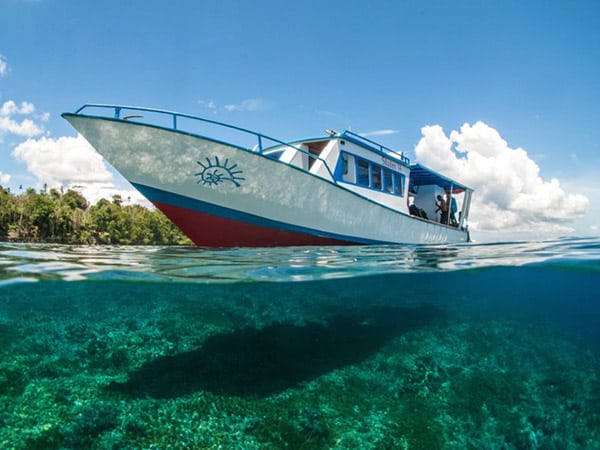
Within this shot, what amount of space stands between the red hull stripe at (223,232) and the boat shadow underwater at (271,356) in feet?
7.28

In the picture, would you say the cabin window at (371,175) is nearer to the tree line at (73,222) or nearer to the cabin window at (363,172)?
the cabin window at (363,172)

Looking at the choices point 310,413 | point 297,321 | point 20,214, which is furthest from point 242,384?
point 20,214

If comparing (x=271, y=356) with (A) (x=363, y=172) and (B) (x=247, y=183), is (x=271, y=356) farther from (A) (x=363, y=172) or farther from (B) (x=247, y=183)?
(A) (x=363, y=172)

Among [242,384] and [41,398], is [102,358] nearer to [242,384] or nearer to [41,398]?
[41,398]

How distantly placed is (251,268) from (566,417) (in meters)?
6.27

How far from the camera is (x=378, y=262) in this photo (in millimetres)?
8125

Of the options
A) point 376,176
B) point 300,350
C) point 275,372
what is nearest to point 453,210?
point 376,176

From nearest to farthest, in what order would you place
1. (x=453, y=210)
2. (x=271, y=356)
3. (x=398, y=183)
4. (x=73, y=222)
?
(x=271, y=356), (x=398, y=183), (x=453, y=210), (x=73, y=222)

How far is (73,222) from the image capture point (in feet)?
167

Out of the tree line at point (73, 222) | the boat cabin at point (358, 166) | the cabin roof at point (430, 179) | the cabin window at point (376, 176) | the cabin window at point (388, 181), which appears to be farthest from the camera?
the tree line at point (73, 222)

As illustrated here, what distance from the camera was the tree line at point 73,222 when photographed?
153 ft

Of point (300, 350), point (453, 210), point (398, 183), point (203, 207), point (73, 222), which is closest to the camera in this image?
point (203, 207)

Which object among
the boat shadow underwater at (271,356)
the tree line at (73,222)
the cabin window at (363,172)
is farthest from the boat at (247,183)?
the tree line at (73,222)

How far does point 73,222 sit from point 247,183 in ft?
172
